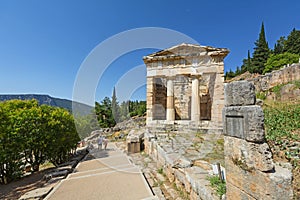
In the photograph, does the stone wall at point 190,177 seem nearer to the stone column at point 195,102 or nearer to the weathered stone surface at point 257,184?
the weathered stone surface at point 257,184

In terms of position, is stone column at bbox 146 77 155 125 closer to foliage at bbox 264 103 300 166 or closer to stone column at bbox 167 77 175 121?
stone column at bbox 167 77 175 121

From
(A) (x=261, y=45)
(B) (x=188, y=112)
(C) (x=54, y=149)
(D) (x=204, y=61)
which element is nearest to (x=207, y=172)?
(C) (x=54, y=149)

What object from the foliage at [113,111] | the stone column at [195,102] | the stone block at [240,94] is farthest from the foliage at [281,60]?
the stone block at [240,94]

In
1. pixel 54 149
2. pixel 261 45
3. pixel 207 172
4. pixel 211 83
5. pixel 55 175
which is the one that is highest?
pixel 261 45

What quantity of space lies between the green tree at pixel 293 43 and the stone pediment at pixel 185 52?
30463 mm

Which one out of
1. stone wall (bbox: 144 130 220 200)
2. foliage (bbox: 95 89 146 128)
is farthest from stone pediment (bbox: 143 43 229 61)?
foliage (bbox: 95 89 146 128)

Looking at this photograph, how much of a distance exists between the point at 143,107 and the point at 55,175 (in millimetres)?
25263

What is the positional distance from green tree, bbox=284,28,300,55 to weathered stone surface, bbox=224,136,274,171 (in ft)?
128

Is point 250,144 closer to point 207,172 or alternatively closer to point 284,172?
point 284,172

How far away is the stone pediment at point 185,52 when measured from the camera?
10.4 meters

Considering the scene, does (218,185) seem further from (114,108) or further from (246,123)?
(114,108)

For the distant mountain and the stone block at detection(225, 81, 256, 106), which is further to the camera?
the distant mountain

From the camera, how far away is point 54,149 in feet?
27.0

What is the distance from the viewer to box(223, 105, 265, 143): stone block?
1.96 metres
